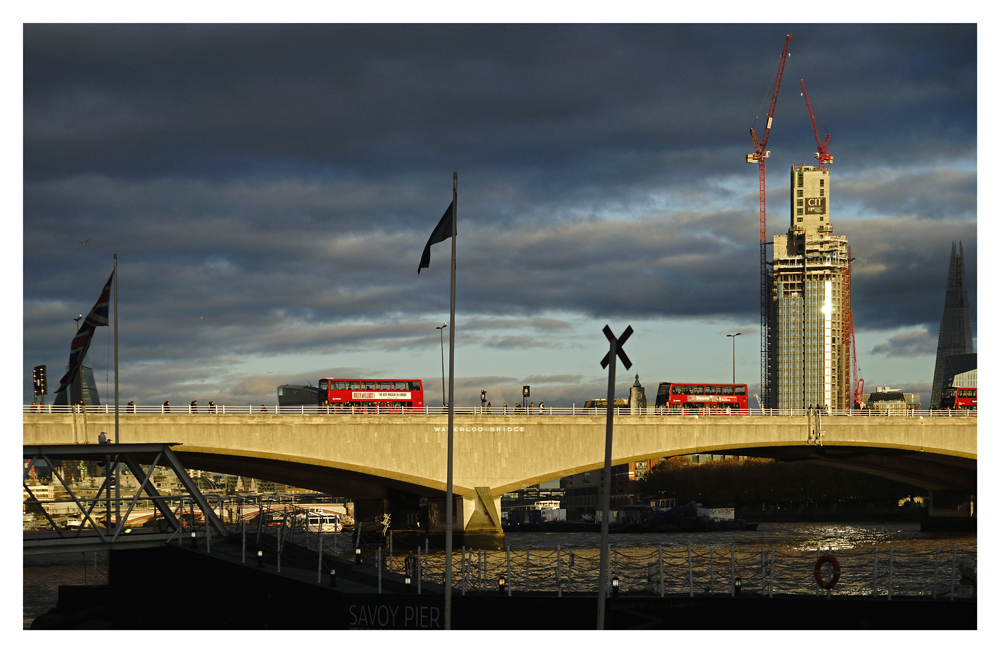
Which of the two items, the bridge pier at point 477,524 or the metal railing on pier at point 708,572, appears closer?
the metal railing on pier at point 708,572

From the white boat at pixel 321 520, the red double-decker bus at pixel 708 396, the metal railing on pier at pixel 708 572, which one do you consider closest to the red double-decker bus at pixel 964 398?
the red double-decker bus at pixel 708 396

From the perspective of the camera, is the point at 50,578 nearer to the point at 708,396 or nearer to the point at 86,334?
the point at 86,334

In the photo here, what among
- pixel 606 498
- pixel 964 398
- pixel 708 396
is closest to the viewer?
pixel 606 498

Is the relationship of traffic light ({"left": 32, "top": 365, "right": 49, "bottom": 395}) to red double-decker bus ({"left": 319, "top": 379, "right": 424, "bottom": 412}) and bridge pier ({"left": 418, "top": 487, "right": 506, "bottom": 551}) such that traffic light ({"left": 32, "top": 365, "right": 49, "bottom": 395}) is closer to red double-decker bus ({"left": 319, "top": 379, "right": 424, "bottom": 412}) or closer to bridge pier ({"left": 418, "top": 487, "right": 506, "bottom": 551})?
red double-decker bus ({"left": 319, "top": 379, "right": 424, "bottom": 412})

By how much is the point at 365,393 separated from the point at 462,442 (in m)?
17.0

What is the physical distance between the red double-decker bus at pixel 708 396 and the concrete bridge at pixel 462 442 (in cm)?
1271

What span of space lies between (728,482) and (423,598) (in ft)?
494

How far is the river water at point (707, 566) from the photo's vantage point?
3628 cm

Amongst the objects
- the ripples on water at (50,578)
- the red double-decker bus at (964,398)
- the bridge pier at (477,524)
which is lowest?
the ripples on water at (50,578)

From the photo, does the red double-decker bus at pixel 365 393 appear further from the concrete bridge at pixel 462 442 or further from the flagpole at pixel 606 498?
the flagpole at pixel 606 498

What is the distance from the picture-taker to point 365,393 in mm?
81438

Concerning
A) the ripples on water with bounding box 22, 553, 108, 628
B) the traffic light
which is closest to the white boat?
the ripples on water with bounding box 22, 553, 108, 628

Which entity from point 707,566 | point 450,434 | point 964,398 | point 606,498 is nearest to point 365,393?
point 707,566
